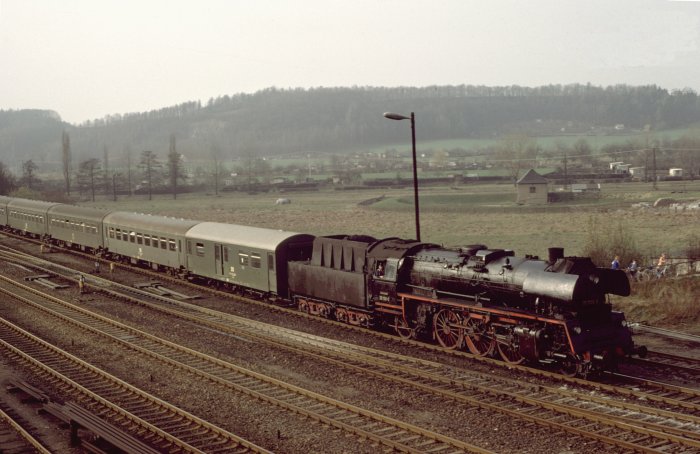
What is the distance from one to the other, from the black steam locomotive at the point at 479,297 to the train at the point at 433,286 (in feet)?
0.11

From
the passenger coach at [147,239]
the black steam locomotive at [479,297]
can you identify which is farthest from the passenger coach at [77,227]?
the black steam locomotive at [479,297]

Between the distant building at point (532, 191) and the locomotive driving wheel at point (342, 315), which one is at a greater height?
the distant building at point (532, 191)

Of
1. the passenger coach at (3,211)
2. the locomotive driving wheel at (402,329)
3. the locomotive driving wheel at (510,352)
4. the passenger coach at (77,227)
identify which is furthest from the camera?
the passenger coach at (3,211)

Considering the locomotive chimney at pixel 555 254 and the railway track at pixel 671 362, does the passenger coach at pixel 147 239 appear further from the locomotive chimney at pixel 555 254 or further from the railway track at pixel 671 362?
the railway track at pixel 671 362

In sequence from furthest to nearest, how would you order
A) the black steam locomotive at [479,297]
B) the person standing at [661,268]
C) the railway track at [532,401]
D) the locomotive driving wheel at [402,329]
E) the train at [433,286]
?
the person standing at [661,268]
the locomotive driving wheel at [402,329]
the train at [433,286]
the black steam locomotive at [479,297]
the railway track at [532,401]

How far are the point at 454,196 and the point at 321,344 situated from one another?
240ft

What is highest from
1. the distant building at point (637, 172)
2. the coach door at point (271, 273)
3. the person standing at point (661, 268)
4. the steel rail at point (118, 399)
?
the distant building at point (637, 172)

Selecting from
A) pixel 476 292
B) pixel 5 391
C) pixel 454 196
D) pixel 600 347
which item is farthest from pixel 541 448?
pixel 454 196

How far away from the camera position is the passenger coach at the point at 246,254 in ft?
96.8

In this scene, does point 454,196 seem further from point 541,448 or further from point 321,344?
point 541,448

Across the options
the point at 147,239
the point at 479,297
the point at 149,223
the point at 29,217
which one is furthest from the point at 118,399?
the point at 29,217

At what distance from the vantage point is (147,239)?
40031 mm

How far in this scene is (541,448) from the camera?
45.5 ft

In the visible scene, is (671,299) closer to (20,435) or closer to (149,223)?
(20,435)
